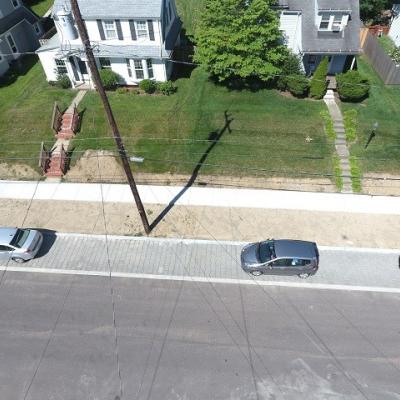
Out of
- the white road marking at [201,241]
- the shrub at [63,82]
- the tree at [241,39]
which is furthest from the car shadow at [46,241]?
the tree at [241,39]

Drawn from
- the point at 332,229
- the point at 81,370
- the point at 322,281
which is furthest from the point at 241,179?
the point at 81,370

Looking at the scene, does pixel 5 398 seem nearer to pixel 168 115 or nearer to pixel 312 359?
pixel 312 359

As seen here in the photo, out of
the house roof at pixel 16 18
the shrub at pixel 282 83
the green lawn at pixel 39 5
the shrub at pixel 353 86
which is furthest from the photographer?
the green lawn at pixel 39 5

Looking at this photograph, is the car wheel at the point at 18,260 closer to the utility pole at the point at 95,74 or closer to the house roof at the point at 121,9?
the utility pole at the point at 95,74

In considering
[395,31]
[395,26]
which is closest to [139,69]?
[395,31]

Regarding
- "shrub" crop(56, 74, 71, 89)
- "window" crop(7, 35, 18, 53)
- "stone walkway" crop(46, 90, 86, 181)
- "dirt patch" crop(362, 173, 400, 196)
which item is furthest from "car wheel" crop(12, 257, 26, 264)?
"window" crop(7, 35, 18, 53)

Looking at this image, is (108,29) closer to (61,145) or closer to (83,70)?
(83,70)
